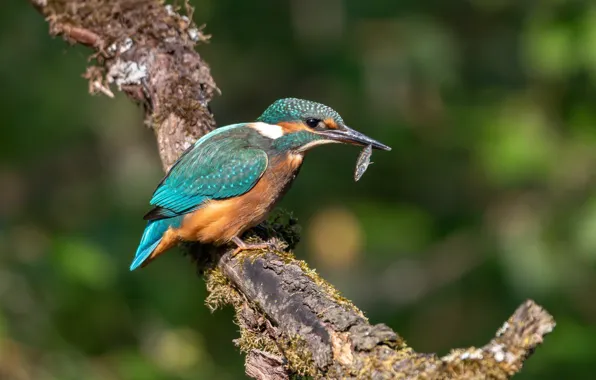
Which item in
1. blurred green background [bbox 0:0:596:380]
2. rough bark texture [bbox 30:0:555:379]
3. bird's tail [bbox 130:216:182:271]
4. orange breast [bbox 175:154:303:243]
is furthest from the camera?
blurred green background [bbox 0:0:596:380]

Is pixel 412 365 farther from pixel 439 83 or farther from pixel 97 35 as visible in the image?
pixel 439 83

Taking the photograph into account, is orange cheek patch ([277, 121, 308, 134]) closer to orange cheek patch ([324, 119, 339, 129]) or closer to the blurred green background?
orange cheek patch ([324, 119, 339, 129])

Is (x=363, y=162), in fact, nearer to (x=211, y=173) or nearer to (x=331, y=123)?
(x=331, y=123)

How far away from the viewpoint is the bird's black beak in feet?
11.2

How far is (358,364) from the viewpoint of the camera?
212 centimetres

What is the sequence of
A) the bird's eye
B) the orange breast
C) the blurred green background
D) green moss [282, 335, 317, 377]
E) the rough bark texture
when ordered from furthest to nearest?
the blurred green background → the bird's eye → the orange breast → green moss [282, 335, 317, 377] → the rough bark texture

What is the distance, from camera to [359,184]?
791cm

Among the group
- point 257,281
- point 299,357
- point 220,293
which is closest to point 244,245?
point 220,293

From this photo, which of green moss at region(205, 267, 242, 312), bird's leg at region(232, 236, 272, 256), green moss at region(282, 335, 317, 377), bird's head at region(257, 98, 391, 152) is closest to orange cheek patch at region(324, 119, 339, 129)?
bird's head at region(257, 98, 391, 152)

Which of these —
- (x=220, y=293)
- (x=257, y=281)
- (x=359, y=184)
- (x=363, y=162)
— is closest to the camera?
(x=257, y=281)

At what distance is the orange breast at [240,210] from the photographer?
132 inches

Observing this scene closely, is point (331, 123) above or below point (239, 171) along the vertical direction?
above

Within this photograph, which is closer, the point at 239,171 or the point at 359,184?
the point at 239,171

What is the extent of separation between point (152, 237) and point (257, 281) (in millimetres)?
951
